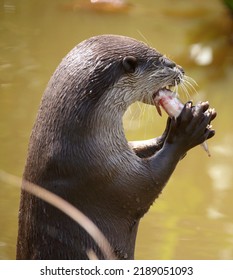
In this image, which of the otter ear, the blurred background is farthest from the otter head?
the blurred background

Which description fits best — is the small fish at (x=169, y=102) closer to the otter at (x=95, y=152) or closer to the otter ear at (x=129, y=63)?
the otter at (x=95, y=152)

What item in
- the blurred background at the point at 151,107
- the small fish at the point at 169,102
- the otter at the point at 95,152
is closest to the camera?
the otter at the point at 95,152

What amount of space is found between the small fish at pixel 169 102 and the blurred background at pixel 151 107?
56 centimetres

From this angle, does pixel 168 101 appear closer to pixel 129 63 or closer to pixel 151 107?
pixel 129 63

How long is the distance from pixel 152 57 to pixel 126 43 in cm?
12

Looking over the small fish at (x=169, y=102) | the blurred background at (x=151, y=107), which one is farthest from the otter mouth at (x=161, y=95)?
the blurred background at (x=151, y=107)

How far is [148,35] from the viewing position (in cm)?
597

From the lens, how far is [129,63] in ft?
10.1

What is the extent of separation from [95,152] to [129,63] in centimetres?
32

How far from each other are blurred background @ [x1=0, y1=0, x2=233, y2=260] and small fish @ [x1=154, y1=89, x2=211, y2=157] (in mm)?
561

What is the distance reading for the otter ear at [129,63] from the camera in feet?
10.0

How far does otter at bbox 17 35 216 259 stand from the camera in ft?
9.70

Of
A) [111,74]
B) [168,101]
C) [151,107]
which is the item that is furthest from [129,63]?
[151,107]

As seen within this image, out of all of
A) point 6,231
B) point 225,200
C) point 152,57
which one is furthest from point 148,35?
point 152,57
